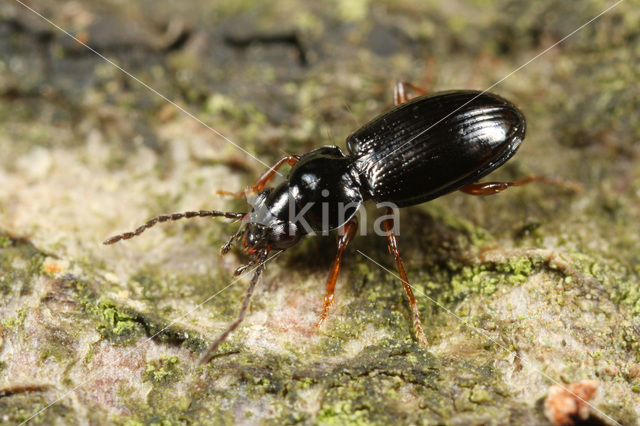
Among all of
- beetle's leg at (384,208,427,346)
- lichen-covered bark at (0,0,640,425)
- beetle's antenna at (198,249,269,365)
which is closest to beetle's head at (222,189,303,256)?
beetle's antenna at (198,249,269,365)

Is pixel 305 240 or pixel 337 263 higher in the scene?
pixel 305 240

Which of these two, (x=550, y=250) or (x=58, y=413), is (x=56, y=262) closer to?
(x=58, y=413)

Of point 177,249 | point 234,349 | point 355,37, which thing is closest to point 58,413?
point 234,349

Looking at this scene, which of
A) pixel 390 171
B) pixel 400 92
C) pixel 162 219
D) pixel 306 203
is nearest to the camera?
pixel 162 219

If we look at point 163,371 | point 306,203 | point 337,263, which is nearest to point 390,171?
point 306,203

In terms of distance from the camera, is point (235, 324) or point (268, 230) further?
point (268, 230)

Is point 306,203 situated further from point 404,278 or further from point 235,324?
point 235,324
